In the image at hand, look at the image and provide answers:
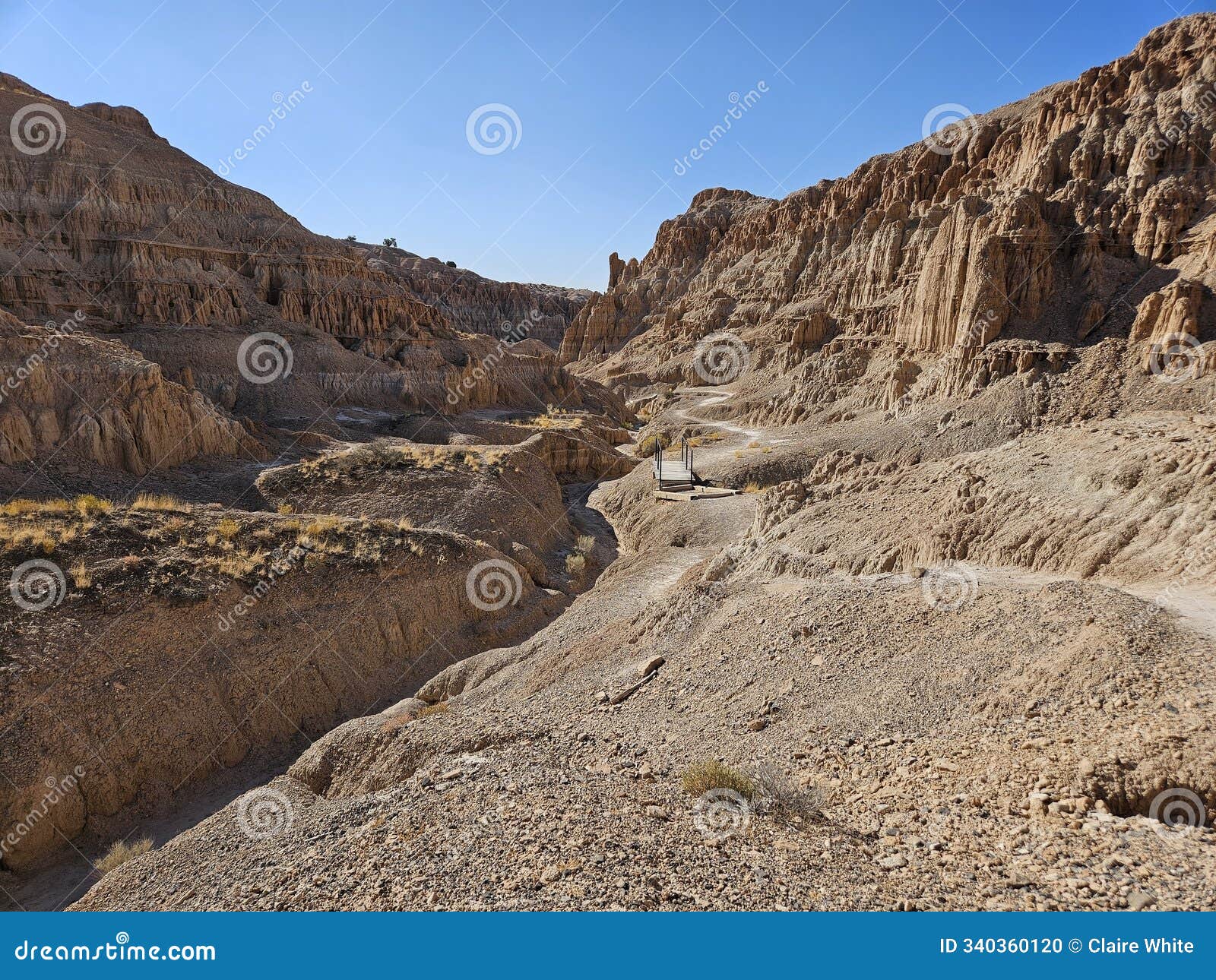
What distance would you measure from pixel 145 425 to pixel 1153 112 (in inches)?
1988

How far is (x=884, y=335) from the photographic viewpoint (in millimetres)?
44781

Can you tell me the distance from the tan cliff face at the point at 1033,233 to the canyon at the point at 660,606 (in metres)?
0.24

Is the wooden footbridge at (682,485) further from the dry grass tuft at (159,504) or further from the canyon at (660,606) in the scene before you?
the dry grass tuft at (159,504)

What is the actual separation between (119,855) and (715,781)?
36.2ft

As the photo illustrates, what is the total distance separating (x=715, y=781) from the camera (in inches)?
268

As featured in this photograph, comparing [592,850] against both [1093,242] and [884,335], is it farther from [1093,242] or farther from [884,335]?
[884,335]

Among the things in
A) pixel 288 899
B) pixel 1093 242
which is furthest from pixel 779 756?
pixel 1093 242

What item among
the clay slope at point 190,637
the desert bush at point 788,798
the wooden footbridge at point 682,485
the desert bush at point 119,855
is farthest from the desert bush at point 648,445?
the desert bush at point 788,798

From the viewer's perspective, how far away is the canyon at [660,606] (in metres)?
5.76

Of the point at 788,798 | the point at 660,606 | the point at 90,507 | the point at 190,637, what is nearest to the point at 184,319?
the point at 90,507

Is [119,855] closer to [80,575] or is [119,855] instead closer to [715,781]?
[80,575]

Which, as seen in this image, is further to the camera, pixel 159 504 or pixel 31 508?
pixel 159 504

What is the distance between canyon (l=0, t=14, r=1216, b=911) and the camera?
5.76m

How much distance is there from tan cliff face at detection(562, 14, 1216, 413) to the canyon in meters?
0.24
